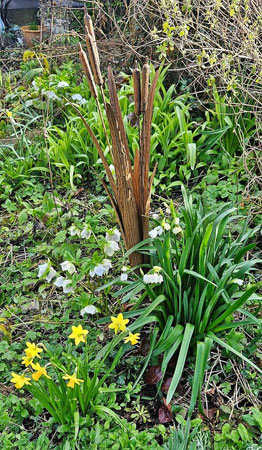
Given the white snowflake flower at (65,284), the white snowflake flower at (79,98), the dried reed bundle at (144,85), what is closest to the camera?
the dried reed bundle at (144,85)

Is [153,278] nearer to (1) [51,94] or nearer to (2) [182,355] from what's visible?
(2) [182,355]

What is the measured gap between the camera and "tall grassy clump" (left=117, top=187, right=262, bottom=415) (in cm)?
177

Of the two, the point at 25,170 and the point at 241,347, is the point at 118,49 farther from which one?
the point at 241,347

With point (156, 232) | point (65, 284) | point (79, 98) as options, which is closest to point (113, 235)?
point (156, 232)

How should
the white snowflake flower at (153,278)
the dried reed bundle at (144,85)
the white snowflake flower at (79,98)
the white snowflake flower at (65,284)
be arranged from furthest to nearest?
the white snowflake flower at (79,98) → the white snowflake flower at (65,284) → the white snowflake flower at (153,278) → the dried reed bundle at (144,85)

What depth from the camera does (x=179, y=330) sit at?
1.81 meters

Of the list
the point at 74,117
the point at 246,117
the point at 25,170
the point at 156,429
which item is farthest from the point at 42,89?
the point at 156,429

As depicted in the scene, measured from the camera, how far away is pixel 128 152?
1.84 meters

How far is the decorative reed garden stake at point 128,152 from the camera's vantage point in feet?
5.29

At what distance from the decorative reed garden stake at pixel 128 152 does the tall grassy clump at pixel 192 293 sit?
10 centimetres

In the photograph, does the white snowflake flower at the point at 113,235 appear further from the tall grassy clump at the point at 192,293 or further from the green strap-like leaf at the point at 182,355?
the green strap-like leaf at the point at 182,355

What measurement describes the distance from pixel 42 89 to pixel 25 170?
853 millimetres

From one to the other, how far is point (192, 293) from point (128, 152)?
2.16 ft

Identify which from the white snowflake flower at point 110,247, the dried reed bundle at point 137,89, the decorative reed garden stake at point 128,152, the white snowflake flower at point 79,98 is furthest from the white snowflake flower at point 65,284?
the white snowflake flower at point 79,98
